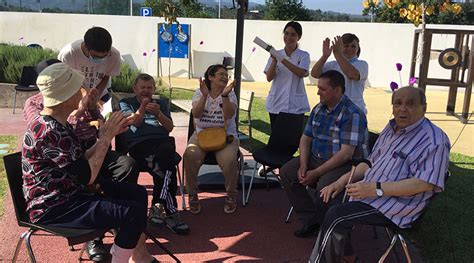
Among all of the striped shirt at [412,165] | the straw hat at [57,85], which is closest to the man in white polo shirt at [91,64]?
the straw hat at [57,85]

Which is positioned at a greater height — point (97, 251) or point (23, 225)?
point (23, 225)

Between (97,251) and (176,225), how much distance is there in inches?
28.8

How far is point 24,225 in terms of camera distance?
256 cm

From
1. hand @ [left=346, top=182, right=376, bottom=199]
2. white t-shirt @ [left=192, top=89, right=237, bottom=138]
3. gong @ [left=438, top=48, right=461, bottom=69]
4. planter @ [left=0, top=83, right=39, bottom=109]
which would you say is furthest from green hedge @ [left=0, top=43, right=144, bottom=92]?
hand @ [left=346, top=182, right=376, bottom=199]

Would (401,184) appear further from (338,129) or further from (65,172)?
(65,172)

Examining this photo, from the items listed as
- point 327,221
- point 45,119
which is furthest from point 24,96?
point 327,221

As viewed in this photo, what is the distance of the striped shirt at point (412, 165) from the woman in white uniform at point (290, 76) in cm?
182

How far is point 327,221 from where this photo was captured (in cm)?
282

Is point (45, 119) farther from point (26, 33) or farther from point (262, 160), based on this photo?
point (26, 33)

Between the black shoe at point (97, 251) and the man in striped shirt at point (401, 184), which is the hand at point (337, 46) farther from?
the black shoe at point (97, 251)

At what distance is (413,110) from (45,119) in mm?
2218

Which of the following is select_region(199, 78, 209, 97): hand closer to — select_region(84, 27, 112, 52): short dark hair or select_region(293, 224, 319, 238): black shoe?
select_region(84, 27, 112, 52): short dark hair

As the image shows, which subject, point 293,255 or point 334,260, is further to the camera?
point 293,255

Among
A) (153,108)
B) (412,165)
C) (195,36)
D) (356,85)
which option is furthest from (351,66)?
(195,36)
